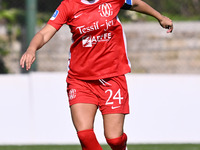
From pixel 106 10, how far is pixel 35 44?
2.59ft

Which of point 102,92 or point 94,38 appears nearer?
point 94,38

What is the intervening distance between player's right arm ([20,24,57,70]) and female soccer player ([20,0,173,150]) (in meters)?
0.01

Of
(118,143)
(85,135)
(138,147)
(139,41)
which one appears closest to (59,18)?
(85,135)

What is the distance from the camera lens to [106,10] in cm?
484

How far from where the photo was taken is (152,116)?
759cm

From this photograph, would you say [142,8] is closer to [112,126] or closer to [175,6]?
[112,126]

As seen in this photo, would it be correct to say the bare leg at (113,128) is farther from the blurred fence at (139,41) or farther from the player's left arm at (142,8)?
the blurred fence at (139,41)

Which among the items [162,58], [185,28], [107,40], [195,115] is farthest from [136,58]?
[107,40]

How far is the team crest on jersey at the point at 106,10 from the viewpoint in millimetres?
4805

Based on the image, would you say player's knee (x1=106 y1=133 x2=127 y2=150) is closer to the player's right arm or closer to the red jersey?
the red jersey

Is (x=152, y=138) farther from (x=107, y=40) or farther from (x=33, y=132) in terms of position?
(x=107, y=40)

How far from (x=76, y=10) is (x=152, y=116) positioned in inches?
126

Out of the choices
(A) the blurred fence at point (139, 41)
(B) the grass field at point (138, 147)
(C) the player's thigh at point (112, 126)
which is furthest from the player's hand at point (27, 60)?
(A) the blurred fence at point (139, 41)

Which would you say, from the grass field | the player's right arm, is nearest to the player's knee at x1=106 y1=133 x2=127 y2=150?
the player's right arm
